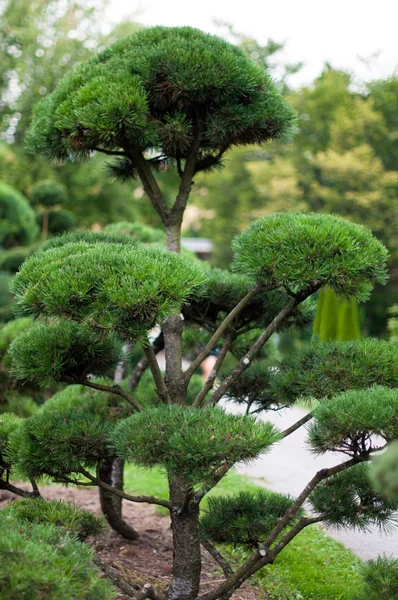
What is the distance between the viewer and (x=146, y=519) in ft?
17.0

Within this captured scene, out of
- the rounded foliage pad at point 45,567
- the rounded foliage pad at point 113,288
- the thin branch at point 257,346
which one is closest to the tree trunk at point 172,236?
the thin branch at point 257,346

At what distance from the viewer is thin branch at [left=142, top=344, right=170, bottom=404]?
2.80 metres

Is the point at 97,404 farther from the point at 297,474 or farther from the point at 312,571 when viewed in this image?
the point at 297,474

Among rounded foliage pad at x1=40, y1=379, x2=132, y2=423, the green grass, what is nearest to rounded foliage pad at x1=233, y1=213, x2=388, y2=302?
the green grass

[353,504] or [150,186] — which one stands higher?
[150,186]

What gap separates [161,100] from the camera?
301 cm

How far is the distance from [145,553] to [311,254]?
2590 mm

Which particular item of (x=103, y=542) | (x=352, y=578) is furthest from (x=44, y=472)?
(x=352, y=578)

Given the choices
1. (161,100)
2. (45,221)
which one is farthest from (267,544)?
(45,221)

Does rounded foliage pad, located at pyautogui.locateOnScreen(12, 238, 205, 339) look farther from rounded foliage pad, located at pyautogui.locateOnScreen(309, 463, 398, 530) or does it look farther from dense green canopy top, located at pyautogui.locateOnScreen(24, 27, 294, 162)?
rounded foliage pad, located at pyautogui.locateOnScreen(309, 463, 398, 530)

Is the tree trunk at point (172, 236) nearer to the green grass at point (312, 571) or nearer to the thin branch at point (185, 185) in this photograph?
the thin branch at point (185, 185)

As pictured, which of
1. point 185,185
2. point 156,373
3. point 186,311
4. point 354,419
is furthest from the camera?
point 186,311

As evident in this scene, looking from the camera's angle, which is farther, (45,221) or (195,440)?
(45,221)

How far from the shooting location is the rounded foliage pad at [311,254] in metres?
2.59
